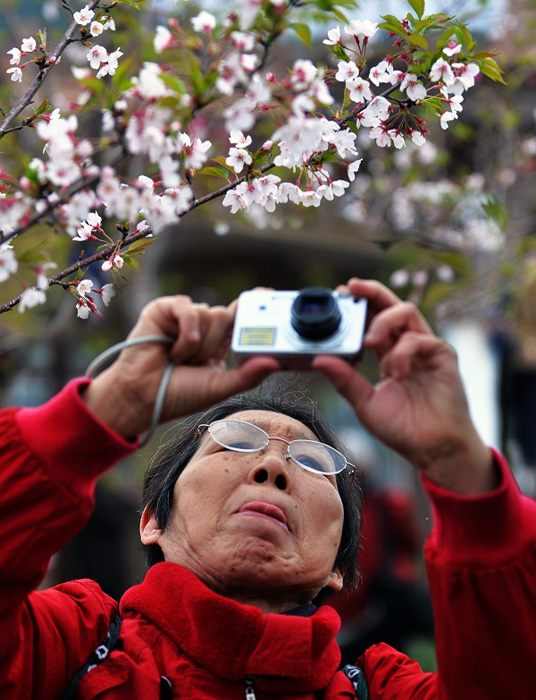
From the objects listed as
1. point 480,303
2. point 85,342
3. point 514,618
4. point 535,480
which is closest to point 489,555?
point 514,618

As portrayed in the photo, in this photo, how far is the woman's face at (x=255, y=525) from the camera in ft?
6.16

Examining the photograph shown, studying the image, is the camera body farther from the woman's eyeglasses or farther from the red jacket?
the woman's eyeglasses

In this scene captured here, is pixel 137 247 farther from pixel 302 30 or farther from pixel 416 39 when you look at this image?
pixel 416 39

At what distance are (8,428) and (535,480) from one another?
7.70 metres

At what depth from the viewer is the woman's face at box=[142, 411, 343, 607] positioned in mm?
1878

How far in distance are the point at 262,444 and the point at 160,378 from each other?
671 mm

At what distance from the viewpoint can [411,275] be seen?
7215mm

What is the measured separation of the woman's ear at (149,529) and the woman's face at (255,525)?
11 mm

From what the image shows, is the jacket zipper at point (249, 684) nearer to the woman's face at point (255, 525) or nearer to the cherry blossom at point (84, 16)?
the woman's face at point (255, 525)

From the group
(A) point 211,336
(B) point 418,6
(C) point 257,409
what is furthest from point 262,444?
(B) point 418,6

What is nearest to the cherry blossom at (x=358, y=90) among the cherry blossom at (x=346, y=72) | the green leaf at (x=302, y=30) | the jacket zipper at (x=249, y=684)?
the cherry blossom at (x=346, y=72)

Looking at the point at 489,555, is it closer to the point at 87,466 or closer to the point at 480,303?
the point at 87,466

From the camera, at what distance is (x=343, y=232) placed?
9.95 metres

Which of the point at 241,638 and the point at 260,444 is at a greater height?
the point at 260,444
